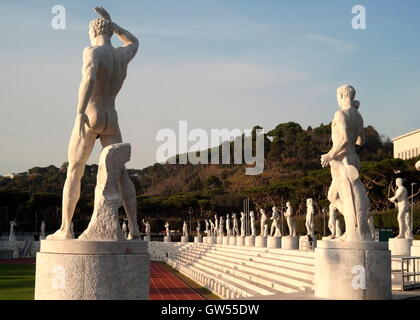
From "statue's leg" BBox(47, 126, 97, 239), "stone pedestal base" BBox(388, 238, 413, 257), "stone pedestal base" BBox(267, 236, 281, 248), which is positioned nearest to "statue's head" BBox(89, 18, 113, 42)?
A: "statue's leg" BBox(47, 126, 97, 239)

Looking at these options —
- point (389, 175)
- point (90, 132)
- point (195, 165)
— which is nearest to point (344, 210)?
point (90, 132)

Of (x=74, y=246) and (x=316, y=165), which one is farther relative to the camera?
(x=316, y=165)

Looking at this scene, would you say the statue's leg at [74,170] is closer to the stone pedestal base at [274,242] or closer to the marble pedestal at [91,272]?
the marble pedestal at [91,272]

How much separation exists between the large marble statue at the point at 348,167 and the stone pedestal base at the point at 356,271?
279 millimetres

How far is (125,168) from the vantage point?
22.0ft

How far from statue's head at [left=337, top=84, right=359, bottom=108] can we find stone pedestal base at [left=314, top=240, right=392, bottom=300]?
2.42 m

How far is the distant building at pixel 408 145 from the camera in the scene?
6931 centimetres

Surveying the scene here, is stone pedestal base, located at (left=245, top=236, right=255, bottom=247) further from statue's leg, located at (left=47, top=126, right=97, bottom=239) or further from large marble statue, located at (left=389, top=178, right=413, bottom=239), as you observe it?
statue's leg, located at (left=47, top=126, right=97, bottom=239)

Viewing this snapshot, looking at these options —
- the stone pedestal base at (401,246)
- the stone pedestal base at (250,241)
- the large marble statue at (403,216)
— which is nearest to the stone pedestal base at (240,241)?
the stone pedestal base at (250,241)
